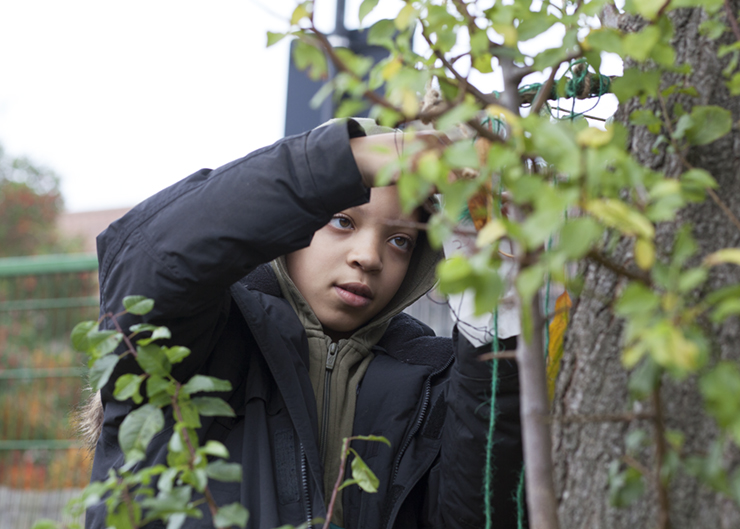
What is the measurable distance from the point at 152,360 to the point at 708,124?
0.73m

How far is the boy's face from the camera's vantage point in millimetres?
1578

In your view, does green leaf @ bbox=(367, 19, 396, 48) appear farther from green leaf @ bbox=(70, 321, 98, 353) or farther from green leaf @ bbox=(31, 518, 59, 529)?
green leaf @ bbox=(31, 518, 59, 529)

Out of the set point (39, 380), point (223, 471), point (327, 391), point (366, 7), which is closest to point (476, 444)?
point (327, 391)

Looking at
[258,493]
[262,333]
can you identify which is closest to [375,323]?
[262,333]

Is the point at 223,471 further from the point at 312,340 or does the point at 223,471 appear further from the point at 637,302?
the point at 312,340

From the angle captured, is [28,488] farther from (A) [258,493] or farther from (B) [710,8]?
(B) [710,8]

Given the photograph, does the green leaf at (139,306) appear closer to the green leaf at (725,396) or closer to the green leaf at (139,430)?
the green leaf at (139,430)

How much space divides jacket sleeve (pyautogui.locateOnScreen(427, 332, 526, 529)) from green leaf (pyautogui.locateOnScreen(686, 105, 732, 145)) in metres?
0.50

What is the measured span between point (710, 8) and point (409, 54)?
A: 310 millimetres

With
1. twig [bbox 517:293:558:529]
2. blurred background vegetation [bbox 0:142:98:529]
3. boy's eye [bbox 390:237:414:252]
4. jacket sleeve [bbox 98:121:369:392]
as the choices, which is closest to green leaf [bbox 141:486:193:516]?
twig [bbox 517:293:558:529]

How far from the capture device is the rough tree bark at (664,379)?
77 cm

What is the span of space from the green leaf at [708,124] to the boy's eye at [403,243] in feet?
2.83

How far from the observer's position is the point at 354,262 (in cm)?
158

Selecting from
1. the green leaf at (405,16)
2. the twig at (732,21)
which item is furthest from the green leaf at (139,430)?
the twig at (732,21)
